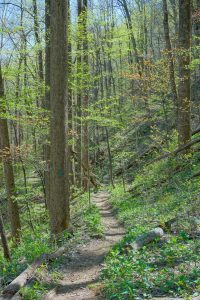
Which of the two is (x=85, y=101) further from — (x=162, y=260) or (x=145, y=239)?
(x=162, y=260)

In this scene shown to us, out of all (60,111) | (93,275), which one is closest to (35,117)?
(60,111)

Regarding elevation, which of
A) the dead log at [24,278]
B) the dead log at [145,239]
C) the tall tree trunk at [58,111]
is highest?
the tall tree trunk at [58,111]

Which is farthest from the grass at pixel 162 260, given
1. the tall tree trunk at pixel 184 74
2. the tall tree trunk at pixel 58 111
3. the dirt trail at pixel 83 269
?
the tall tree trunk at pixel 184 74

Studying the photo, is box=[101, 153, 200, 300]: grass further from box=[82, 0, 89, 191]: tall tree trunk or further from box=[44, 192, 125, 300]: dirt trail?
box=[82, 0, 89, 191]: tall tree trunk

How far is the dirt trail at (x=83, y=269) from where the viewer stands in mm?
5715

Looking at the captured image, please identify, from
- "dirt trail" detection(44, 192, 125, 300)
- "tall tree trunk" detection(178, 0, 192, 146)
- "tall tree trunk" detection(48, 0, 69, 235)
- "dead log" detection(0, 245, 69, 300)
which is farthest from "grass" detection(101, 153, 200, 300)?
"tall tree trunk" detection(178, 0, 192, 146)

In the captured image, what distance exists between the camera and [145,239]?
6.93m

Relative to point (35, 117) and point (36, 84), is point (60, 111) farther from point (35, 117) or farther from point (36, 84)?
point (36, 84)

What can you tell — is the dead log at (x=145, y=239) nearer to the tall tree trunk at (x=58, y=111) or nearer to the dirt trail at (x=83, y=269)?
the dirt trail at (x=83, y=269)

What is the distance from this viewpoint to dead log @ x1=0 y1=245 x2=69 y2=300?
5.46 meters

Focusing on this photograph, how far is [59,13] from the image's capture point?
323 inches

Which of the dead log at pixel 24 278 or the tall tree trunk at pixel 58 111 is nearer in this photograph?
the dead log at pixel 24 278

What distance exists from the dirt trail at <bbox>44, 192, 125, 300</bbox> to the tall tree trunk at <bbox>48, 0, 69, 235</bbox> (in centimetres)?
114

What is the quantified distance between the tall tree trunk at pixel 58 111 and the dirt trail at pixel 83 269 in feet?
3.73
